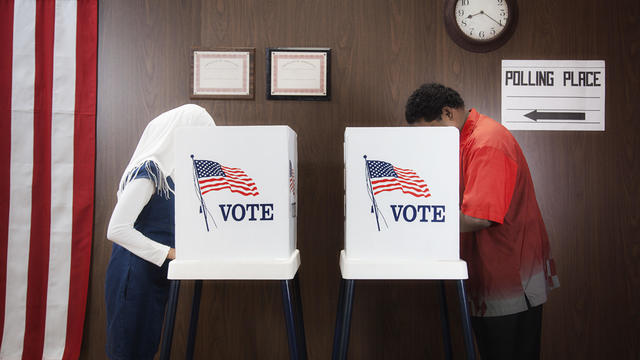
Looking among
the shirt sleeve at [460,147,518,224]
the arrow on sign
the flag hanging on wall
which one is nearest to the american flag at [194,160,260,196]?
the shirt sleeve at [460,147,518,224]

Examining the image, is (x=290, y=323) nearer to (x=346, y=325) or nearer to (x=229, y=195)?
(x=346, y=325)

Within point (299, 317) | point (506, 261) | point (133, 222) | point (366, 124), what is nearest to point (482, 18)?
point (366, 124)

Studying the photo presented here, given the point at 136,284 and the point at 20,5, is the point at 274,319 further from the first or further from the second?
the point at 20,5

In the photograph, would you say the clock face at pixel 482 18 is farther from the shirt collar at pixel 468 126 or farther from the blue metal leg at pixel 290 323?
the blue metal leg at pixel 290 323

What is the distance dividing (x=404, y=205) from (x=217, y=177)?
53 centimetres

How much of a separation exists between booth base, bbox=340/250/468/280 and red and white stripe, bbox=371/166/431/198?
0.19 metres

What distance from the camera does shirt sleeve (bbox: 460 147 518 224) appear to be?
116 cm

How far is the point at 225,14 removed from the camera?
1.85 metres

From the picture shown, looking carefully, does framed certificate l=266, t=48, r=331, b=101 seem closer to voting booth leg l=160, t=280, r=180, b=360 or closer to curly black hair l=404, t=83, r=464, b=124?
curly black hair l=404, t=83, r=464, b=124

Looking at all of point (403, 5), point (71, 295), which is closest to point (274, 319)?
point (71, 295)

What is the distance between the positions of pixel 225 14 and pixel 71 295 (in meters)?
1.56

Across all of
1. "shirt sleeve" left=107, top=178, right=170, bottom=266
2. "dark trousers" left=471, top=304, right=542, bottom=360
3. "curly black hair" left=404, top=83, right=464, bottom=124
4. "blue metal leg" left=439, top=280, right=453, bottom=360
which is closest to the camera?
"shirt sleeve" left=107, top=178, right=170, bottom=266

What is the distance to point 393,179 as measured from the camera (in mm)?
1041

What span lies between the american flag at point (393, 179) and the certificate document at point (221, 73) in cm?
102
